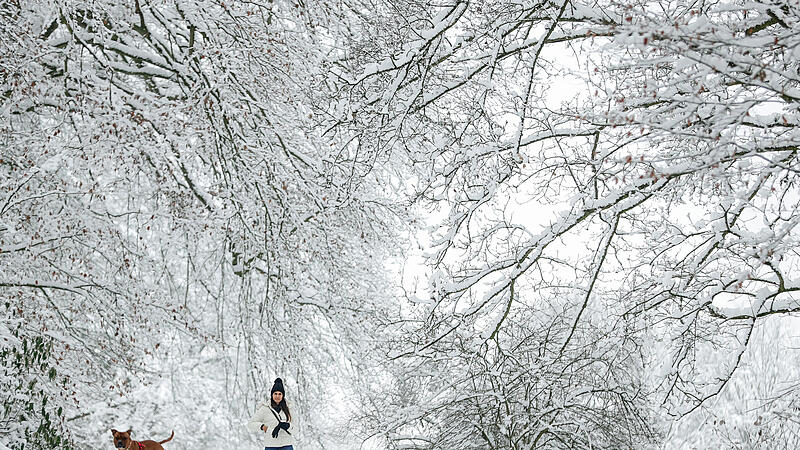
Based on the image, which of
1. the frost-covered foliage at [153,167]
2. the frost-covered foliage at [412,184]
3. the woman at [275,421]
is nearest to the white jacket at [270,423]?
the woman at [275,421]

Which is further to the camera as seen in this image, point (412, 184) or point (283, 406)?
point (412, 184)

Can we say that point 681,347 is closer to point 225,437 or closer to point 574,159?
point 574,159

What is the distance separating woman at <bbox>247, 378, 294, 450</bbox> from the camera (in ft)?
21.2

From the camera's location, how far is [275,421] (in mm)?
6539

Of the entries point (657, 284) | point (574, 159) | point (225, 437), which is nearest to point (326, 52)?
point (574, 159)

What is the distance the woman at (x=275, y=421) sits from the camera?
254 inches

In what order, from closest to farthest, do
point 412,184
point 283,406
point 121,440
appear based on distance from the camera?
point 121,440 < point 283,406 < point 412,184

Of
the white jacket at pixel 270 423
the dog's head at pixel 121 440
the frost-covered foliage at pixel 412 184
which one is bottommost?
the dog's head at pixel 121 440

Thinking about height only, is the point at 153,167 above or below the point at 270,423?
above

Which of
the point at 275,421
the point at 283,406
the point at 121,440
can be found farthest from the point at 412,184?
the point at 121,440

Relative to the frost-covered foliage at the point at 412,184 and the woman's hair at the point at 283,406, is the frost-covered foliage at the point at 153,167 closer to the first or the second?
the frost-covered foliage at the point at 412,184

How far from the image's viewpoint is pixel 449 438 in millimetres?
9672

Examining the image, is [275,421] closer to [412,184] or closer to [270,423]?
[270,423]

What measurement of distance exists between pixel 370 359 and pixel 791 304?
20.5 ft
